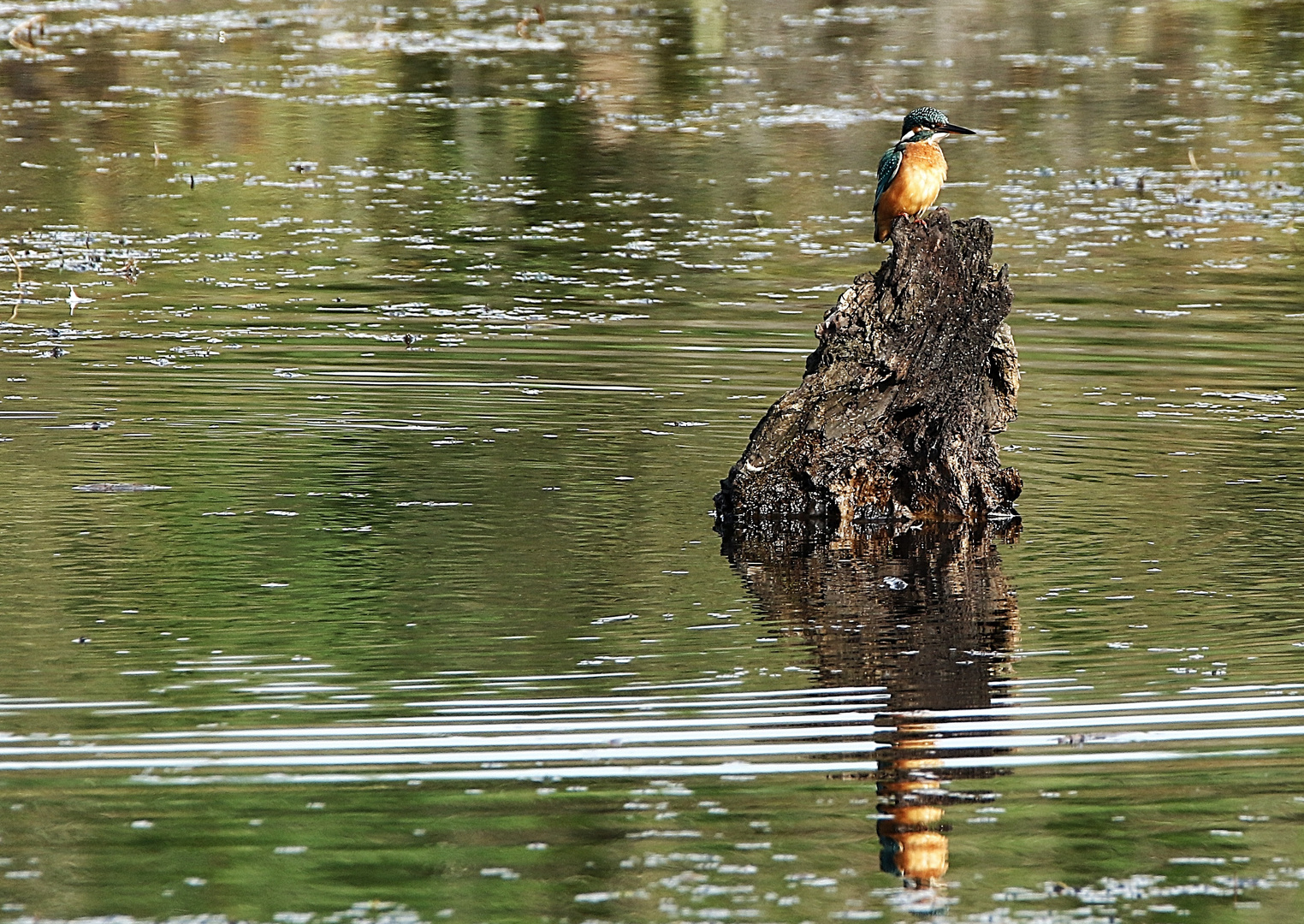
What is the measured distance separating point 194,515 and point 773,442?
8.14 ft

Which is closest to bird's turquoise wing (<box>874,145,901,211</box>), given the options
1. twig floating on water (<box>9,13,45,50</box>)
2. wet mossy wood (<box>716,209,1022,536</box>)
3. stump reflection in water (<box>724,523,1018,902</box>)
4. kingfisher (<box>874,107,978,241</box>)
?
kingfisher (<box>874,107,978,241</box>)

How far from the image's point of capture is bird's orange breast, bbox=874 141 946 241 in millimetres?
9000

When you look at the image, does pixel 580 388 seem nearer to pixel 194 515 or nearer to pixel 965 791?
pixel 194 515

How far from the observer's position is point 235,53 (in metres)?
23.5

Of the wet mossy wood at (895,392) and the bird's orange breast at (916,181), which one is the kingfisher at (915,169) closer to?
the bird's orange breast at (916,181)

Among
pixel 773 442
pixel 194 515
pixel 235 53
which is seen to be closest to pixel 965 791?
pixel 773 442

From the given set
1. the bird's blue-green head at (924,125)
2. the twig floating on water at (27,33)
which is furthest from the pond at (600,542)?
the twig floating on water at (27,33)

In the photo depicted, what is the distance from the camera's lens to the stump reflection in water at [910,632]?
5629 mm

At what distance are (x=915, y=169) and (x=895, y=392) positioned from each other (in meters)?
0.96

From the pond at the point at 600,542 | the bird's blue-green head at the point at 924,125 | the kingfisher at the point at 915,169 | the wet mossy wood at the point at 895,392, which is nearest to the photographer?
the pond at the point at 600,542

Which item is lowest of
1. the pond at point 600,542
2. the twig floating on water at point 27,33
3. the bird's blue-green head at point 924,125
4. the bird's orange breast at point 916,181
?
the pond at point 600,542

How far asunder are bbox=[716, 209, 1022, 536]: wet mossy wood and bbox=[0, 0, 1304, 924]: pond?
1.10 feet

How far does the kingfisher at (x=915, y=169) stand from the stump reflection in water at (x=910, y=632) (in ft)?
4.64

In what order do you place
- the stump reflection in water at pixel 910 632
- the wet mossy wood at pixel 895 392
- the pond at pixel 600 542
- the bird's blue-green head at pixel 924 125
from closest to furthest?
1. the pond at pixel 600 542
2. the stump reflection in water at pixel 910 632
3. the wet mossy wood at pixel 895 392
4. the bird's blue-green head at pixel 924 125
